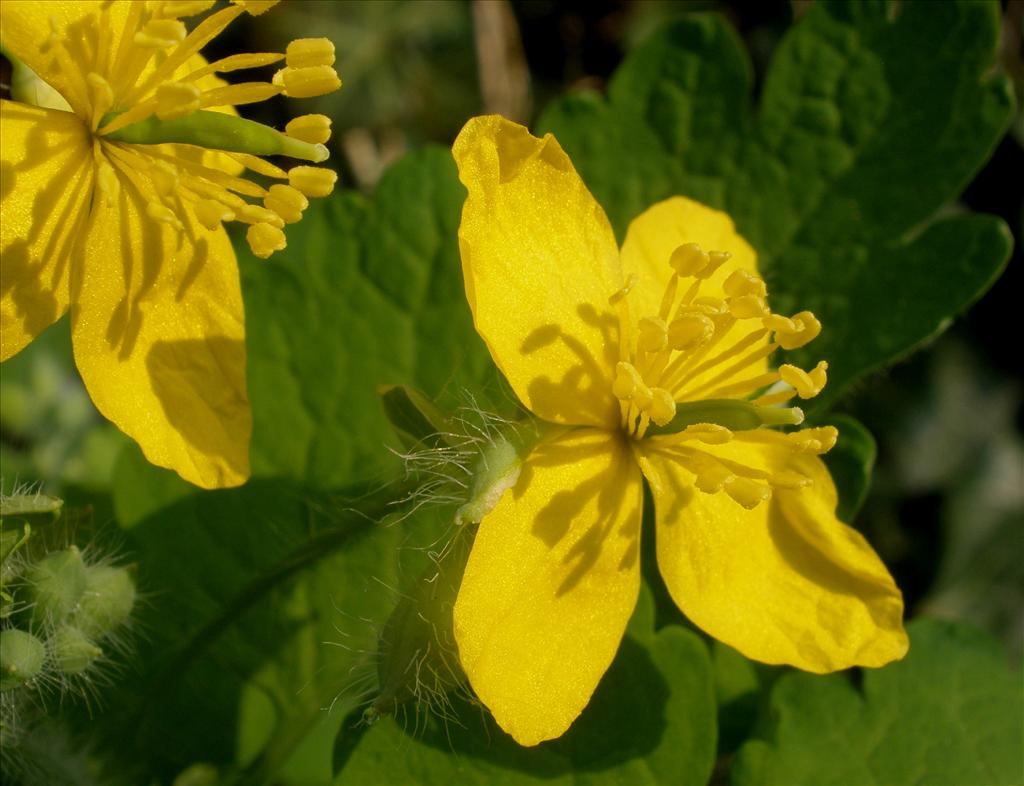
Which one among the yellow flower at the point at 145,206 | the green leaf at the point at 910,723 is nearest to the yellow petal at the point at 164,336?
the yellow flower at the point at 145,206

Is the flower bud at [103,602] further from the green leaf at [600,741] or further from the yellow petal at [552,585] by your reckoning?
the yellow petal at [552,585]

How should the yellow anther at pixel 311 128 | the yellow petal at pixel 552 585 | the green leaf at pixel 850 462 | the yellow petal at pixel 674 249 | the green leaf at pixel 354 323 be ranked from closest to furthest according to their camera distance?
the yellow petal at pixel 552 585
the yellow anther at pixel 311 128
the yellow petal at pixel 674 249
the green leaf at pixel 850 462
the green leaf at pixel 354 323

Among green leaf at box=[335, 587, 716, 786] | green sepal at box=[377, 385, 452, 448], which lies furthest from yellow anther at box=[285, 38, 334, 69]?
green leaf at box=[335, 587, 716, 786]

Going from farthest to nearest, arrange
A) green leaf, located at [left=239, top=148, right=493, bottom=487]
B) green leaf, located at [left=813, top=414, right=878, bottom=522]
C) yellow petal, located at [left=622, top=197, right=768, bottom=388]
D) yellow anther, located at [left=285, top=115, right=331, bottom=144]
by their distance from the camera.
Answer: green leaf, located at [left=239, top=148, right=493, bottom=487]
green leaf, located at [left=813, top=414, right=878, bottom=522]
yellow petal, located at [left=622, top=197, right=768, bottom=388]
yellow anther, located at [left=285, top=115, right=331, bottom=144]

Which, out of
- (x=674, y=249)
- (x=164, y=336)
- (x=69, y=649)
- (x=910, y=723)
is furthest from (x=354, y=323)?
(x=910, y=723)

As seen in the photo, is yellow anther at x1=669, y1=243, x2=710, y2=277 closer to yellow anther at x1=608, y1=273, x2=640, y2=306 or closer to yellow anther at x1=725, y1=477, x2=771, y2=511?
yellow anther at x1=608, y1=273, x2=640, y2=306

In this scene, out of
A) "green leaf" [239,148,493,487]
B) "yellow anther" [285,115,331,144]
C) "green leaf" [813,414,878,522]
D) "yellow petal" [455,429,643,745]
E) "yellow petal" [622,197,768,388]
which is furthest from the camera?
"green leaf" [239,148,493,487]

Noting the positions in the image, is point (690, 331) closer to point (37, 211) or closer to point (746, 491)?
point (746, 491)
